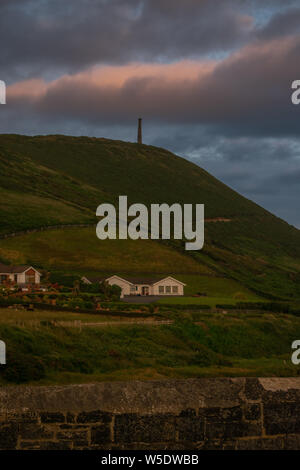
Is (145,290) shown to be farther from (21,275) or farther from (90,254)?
(90,254)

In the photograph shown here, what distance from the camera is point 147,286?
94.3 m

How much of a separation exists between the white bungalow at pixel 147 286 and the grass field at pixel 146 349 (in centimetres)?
2637

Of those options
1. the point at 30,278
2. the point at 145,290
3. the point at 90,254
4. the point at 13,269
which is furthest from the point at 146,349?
the point at 90,254

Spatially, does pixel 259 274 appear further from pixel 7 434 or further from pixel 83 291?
pixel 7 434

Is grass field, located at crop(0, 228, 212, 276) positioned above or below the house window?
above

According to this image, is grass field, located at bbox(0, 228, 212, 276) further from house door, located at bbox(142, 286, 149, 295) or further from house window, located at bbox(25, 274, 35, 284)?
house door, located at bbox(142, 286, 149, 295)

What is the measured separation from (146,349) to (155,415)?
37893 mm

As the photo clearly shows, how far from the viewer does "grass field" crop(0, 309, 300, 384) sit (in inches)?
1187

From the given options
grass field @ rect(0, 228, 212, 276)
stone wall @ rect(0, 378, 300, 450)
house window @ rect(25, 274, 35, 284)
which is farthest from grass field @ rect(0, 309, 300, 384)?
grass field @ rect(0, 228, 212, 276)

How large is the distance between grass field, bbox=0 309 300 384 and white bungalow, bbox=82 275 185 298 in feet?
86.5

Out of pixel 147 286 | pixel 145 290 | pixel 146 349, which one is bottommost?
pixel 146 349

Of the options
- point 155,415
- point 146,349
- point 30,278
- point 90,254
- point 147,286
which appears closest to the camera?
point 155,415

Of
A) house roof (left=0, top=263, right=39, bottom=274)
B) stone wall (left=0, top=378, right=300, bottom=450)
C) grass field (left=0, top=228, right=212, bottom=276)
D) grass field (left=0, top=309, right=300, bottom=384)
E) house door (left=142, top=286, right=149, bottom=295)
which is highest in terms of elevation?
grass field (left=0, top=228, right=212, bottom=276)

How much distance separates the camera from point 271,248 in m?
195
